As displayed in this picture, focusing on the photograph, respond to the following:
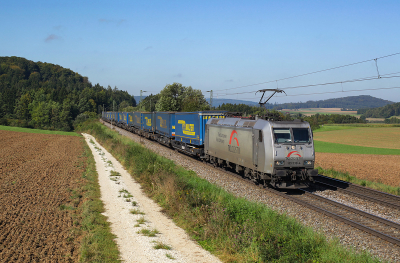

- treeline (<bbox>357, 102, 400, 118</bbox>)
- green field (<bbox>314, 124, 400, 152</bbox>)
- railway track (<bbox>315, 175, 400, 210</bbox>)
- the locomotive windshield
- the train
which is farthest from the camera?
treeline (<bbox>357, 102, 400, 118</bbox>)

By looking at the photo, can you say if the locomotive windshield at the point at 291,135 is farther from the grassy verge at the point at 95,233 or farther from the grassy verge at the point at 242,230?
the grassy verge at the point at 95,233

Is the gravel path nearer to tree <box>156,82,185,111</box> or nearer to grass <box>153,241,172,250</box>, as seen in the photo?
grass <box>153,241,172,250</box>

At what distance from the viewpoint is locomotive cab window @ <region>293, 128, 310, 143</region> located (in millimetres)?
14570

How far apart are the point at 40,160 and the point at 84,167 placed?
6.27m

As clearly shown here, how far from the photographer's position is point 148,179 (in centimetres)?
1716

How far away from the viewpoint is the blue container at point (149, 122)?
3788 cm

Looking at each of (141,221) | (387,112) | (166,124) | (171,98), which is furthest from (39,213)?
(387,112)

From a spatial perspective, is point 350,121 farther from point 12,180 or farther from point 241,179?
point 12,180

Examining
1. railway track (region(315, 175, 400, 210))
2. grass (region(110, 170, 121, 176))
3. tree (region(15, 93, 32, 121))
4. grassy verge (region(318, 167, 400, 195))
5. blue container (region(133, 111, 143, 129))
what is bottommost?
grassy verge (region(318, 167, 400, 195))

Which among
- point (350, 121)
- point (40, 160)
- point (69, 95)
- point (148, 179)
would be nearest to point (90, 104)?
point (69, 95)

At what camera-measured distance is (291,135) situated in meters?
14.5

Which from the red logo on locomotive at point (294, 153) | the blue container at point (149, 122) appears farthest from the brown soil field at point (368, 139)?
the red logo on locomotive at point (294, 153)

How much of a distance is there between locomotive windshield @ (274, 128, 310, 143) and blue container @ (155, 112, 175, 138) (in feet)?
55.3

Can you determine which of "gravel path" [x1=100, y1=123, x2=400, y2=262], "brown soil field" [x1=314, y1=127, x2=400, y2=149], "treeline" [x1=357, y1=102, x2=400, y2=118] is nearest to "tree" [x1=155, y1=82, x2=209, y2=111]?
"brown soil field" [x1=314, y1=127, x2=400, y2=149]
